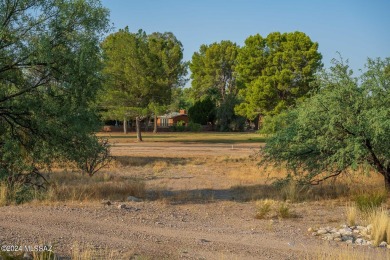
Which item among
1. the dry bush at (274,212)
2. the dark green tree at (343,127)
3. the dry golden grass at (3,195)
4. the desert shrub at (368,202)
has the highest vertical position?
the dark green tree at (343,127)

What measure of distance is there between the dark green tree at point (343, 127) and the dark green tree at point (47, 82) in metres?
7.03

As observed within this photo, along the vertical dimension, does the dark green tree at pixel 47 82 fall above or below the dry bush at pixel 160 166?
above

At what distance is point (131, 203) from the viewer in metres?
15.8

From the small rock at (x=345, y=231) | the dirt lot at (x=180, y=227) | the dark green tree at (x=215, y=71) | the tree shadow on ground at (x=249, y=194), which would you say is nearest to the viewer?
the dirt lot at (x=180, y=227)

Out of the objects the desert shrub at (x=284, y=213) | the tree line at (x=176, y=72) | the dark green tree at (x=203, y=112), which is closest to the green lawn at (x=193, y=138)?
the tree line at (x=176, y=72)

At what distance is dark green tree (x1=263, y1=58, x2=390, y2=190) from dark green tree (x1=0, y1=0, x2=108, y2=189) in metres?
7.03

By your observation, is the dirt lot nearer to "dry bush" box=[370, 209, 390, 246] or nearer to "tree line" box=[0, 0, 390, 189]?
"dry bush" box=[370, 209, 390, 246]

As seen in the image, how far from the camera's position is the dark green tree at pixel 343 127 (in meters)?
16.3

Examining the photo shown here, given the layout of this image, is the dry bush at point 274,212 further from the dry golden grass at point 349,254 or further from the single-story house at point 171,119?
the single-story house at point 171,119

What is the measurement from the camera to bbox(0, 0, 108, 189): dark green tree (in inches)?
616

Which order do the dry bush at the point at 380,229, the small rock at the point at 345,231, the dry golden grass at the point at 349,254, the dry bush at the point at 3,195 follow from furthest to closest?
1. the dry bush at the point at 3,195
2. the small rock at the point at 345,231
3. the dry bush at the point at 380,229
4. the dry golden grass at the point at 349,254

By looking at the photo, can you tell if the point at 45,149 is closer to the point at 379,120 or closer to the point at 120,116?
the point at 379,120

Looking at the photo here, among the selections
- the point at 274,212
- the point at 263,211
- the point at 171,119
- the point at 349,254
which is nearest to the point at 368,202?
the point at 274,212

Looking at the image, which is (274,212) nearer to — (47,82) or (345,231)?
(345,231)
